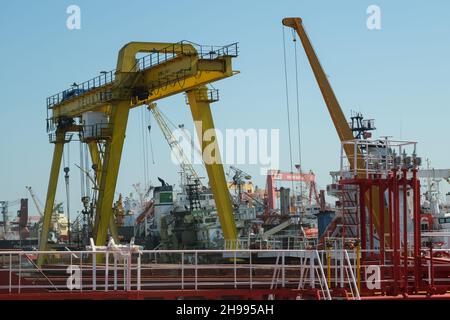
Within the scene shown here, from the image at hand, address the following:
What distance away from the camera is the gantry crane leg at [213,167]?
165 ft

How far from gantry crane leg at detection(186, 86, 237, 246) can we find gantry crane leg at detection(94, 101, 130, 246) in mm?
4393

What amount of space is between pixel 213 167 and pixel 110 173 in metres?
6.62

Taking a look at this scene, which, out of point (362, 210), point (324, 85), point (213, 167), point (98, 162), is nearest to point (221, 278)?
point (362, 210)

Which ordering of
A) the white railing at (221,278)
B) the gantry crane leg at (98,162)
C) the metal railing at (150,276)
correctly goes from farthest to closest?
the gantry crane leg at (98,162) → the metal railing at (150,276) → the white railing at (221,278)

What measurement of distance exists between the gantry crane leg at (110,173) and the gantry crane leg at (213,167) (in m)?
4.39

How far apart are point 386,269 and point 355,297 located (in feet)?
16.1

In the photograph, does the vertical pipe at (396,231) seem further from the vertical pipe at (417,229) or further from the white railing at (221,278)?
the vertical pipe at (417,229)

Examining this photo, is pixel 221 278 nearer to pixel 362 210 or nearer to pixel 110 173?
pixel 362 210

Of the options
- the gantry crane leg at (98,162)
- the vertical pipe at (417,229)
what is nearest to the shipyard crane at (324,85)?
the gantry crane leg at (98,162)

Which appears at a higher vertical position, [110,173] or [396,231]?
[110,173]

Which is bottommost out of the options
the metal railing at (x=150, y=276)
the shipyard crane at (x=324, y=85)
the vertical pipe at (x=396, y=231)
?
the metal railing at (x=150, y=276)

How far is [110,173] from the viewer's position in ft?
173

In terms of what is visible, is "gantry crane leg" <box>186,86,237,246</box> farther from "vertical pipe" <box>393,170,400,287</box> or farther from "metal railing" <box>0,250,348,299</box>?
"vertical pipe" <box>393,170,400,287</box>

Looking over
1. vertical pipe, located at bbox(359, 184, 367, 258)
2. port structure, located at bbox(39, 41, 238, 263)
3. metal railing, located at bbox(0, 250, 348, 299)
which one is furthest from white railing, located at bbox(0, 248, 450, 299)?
port structure, located at bbox(39, 41, 238, 263)
